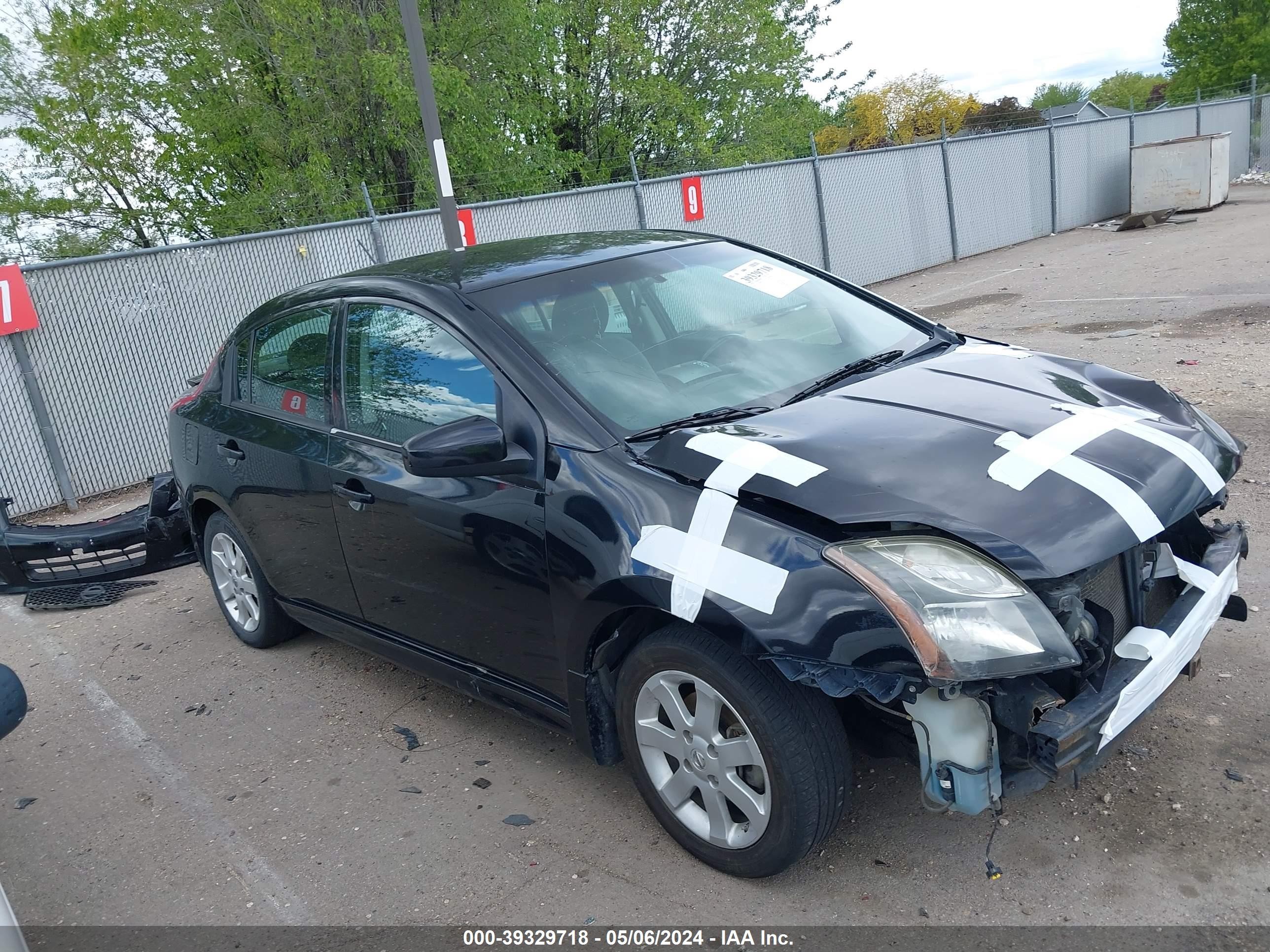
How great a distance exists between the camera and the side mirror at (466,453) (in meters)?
2.98

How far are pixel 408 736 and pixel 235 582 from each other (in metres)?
1.54

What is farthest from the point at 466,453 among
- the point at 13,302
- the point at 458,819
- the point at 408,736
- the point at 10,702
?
the point at 13,302

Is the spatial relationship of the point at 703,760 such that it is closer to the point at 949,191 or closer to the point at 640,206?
the point at 640,206

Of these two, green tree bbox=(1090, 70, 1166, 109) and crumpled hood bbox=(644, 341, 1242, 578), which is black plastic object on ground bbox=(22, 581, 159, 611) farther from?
green tree bbox=(1090, 70, 1166, 109)

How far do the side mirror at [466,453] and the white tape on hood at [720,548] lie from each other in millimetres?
535

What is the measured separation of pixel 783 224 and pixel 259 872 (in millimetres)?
14043

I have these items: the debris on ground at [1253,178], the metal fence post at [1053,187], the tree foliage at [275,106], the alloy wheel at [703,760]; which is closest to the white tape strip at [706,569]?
the alloy wheel at [703,760]

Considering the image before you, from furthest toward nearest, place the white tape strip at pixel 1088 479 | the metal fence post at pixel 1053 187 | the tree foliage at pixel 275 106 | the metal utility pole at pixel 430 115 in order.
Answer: the metal fence post at pixel 1053 187 < the tree foliage at pixel 275 106 < the metal utility pole at pixel 430 115 < the white tape strip at pixel 1088 479

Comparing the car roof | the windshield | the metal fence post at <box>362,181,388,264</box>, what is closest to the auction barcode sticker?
the windshield

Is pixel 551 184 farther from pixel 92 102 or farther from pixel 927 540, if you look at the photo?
pixel 927 540

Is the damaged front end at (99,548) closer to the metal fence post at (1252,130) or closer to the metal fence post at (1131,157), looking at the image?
the metal fence post at (1131,157)

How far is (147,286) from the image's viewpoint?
9.31m

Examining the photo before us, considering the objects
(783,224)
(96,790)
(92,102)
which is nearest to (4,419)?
(96,790)

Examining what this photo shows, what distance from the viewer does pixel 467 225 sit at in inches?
471
